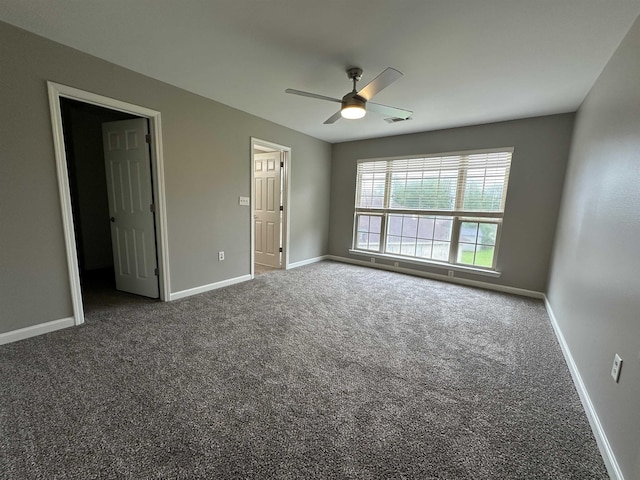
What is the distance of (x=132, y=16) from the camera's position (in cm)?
180

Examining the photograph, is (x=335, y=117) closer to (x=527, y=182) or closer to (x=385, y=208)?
(x=385, y=208)

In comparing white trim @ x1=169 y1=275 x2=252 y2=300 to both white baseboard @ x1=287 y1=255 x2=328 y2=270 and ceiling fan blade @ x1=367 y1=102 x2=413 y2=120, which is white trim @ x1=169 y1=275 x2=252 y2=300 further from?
ceiling fan blade @ x1=367 y1=102 x2=413 y2=120

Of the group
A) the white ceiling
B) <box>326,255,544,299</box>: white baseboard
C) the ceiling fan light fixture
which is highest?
the white ceiling

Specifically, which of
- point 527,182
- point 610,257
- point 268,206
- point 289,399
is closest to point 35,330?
point 289,399

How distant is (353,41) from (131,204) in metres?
2.87

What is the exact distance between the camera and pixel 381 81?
202 centimetres

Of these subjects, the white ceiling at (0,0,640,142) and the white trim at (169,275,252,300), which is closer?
the white ceiling at (0,0,640,142)

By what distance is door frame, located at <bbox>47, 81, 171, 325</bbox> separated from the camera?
7.21ft

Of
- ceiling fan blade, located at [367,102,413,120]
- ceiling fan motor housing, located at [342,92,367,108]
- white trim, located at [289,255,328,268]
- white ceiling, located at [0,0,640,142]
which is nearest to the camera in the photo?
white ceiling, located at [0,0,640,142]

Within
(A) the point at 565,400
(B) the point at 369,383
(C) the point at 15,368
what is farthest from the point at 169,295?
(A) the point at 565,400

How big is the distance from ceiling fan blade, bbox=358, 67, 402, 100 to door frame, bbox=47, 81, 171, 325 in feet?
7.11

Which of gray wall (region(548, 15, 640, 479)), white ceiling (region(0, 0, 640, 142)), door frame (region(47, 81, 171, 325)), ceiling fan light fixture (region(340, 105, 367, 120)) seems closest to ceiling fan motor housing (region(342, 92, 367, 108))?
ceiling fan light fixture (region(340, 105, 367, 120))

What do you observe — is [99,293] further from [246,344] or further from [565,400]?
[565,400]

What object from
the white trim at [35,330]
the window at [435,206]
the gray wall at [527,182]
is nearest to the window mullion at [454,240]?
the window at [435,206]
